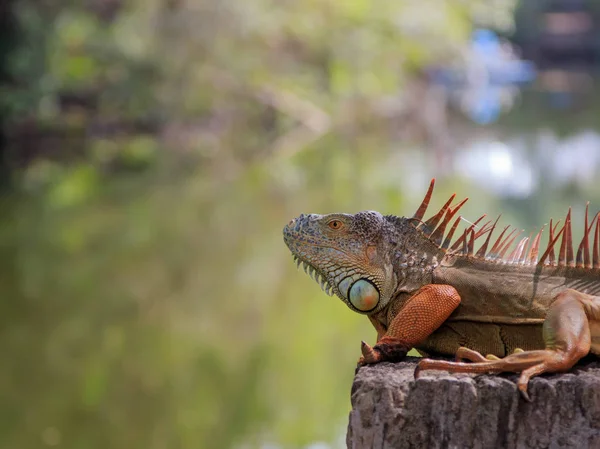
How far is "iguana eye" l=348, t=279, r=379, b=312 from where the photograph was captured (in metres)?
2.54

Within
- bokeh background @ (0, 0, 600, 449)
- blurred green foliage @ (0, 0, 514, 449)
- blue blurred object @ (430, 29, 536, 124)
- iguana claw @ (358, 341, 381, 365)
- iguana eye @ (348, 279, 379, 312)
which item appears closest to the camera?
iguana claw @ (358, 341, 381, 365)

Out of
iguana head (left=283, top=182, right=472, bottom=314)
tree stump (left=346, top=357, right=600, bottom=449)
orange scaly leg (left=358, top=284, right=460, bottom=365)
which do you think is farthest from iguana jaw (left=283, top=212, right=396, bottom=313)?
tree stump (left=346, top=357, right=600, bottom=449)

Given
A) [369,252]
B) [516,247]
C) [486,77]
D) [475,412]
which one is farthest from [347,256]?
[486,77]

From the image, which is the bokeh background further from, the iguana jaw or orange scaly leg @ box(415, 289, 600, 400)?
orange scaly leg @ box(415, 289, 600, 400)

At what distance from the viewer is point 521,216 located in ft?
33.7

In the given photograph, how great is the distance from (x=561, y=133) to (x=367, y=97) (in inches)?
298

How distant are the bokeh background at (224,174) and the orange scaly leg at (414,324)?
3243 millimetres

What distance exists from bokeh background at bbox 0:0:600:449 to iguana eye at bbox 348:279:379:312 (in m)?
3.13

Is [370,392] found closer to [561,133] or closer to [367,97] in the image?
[561,133]

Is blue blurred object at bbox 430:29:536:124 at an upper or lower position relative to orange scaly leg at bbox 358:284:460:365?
upper

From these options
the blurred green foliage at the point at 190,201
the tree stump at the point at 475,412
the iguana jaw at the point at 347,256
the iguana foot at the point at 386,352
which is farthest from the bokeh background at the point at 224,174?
the tree stump at the point at 475,412

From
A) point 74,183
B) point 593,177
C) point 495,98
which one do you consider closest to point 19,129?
point 74,183

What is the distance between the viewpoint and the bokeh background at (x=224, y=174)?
6609mm

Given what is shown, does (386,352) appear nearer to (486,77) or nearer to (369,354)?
(369,354)
